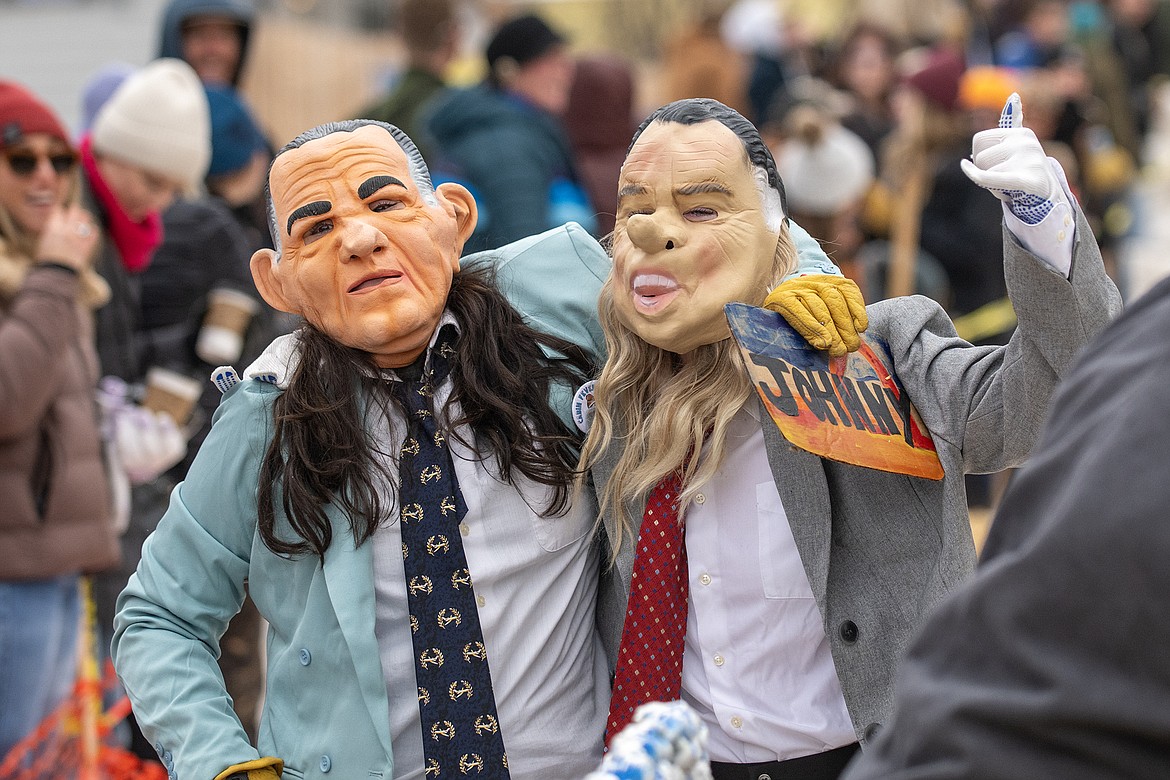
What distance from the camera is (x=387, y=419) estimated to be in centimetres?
243

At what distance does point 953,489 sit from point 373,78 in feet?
33.7

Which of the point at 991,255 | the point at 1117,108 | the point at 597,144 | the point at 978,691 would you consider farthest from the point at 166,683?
the point at 1117,108

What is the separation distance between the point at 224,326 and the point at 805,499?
259 centimetres

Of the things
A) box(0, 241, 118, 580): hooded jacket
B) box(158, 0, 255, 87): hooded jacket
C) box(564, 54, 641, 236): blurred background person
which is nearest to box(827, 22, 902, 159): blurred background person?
box(564, 54, 641, 236): blurred background person

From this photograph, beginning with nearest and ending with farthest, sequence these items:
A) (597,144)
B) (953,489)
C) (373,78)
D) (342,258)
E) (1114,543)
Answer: (1114,543)
(953,489)
(342,258)
(597,144)
(373,78)

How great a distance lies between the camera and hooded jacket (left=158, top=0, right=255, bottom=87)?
566 centimetres

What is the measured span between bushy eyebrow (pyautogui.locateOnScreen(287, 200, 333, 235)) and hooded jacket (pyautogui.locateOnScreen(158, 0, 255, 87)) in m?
3.63

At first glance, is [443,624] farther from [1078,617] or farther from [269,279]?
[1078,617]

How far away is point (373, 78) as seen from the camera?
11.8 metres

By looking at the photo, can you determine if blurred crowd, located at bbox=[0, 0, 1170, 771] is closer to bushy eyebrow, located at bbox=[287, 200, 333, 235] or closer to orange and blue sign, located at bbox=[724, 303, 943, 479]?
orange and blue sign, located at bbox=[724, 303, 943, 479]

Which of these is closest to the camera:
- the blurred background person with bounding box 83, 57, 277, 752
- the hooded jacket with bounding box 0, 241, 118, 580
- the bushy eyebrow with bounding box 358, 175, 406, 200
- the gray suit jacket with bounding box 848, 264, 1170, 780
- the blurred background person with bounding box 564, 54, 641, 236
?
the gray suit jacket with bounding box 848, 264, 1170, 780

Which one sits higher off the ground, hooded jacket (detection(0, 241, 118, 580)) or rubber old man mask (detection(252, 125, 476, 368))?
rubber old man mask (detection(252, 125, 476, 368))

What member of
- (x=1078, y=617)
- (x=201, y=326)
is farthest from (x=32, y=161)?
(x=1078, y=617)

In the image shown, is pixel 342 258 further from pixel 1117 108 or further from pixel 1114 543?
pixel 1117 108
